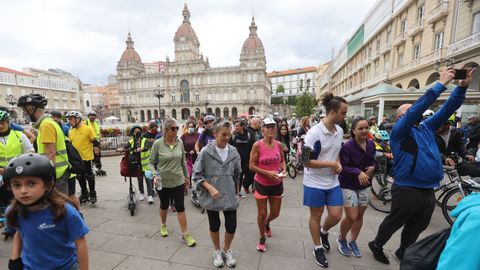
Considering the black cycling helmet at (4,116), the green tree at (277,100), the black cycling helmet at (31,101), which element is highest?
the green tree at (277,100)

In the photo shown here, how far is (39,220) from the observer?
5.11 feet

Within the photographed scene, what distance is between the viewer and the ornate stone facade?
61719 millimetres

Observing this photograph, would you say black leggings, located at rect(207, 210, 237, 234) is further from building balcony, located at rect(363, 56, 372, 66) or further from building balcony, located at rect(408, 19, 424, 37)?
building balcony, located at rect(363, 56, 372, 66)

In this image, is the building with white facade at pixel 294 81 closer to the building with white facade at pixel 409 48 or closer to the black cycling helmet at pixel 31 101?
the building with white facade at pixel 409 48

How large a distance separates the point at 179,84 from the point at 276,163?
224ft

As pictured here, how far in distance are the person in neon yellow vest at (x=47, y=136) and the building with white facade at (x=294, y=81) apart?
9807 centimetres

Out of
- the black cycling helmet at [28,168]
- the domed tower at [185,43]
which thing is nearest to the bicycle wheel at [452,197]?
the black cycling helmet at [28,168]

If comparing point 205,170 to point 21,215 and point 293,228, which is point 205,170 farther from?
point 293,228

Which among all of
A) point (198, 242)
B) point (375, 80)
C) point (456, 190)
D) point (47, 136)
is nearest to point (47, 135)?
point (47, 136)

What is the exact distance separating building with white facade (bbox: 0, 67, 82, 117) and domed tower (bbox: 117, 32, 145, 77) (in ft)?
53.5

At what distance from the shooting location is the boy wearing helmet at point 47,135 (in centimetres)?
301

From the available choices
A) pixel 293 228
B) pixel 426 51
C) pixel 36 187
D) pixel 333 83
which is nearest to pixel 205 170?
pixel 36 187

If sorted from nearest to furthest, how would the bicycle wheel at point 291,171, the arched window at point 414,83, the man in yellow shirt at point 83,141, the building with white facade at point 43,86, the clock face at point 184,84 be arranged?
1. the man in yellow shirt at point 83,141
2. the bicycle wheel at point 291,171
3. the arched window at point 414,83
4. the building with white facade at point 43,86
5. the clock face at point 184,84

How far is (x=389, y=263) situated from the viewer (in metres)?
2.79
